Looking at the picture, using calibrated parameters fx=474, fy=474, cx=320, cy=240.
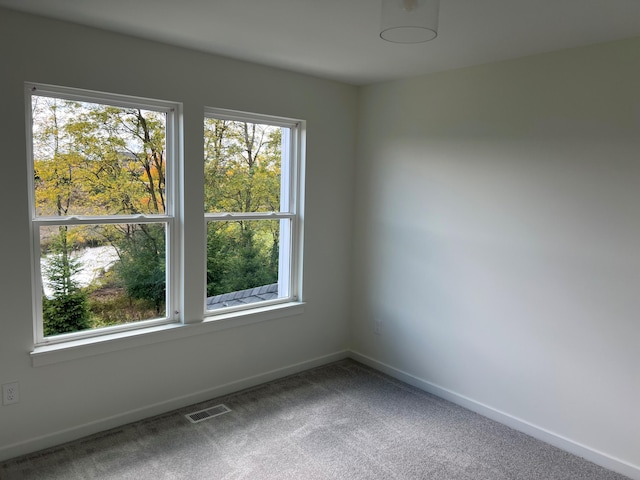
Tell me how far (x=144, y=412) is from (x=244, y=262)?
3.97ft

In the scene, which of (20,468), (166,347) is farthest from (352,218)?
(20,468)

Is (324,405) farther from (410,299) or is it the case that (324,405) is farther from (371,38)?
(371,38)

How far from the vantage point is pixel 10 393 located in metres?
2.54

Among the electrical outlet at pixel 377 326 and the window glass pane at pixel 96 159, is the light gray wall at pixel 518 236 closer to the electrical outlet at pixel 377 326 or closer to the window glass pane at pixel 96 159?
the electrical outlet at pixel 377 326

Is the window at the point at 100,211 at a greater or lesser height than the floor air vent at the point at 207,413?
greater

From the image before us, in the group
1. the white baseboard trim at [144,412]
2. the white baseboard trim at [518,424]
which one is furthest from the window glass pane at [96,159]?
the white baseboard trim at [518,424]

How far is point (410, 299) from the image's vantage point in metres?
3.70

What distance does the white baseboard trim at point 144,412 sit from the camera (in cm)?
261

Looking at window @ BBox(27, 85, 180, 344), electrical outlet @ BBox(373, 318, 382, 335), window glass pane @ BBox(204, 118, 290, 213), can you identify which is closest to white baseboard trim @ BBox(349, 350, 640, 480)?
electrical outlet @ BBox(373, 318, 382, 335)

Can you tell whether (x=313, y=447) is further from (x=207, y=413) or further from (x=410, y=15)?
(x=410, y=15)

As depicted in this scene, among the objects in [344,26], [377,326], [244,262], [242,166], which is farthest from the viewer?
[377,326]

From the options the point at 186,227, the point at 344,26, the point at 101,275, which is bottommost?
the point at 101,275

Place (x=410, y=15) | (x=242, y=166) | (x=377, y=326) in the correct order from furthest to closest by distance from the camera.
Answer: (x=377, y=326)
(x=242, y=166)
(x=410, y=15)

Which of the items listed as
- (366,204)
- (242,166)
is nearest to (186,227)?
(242,166)
